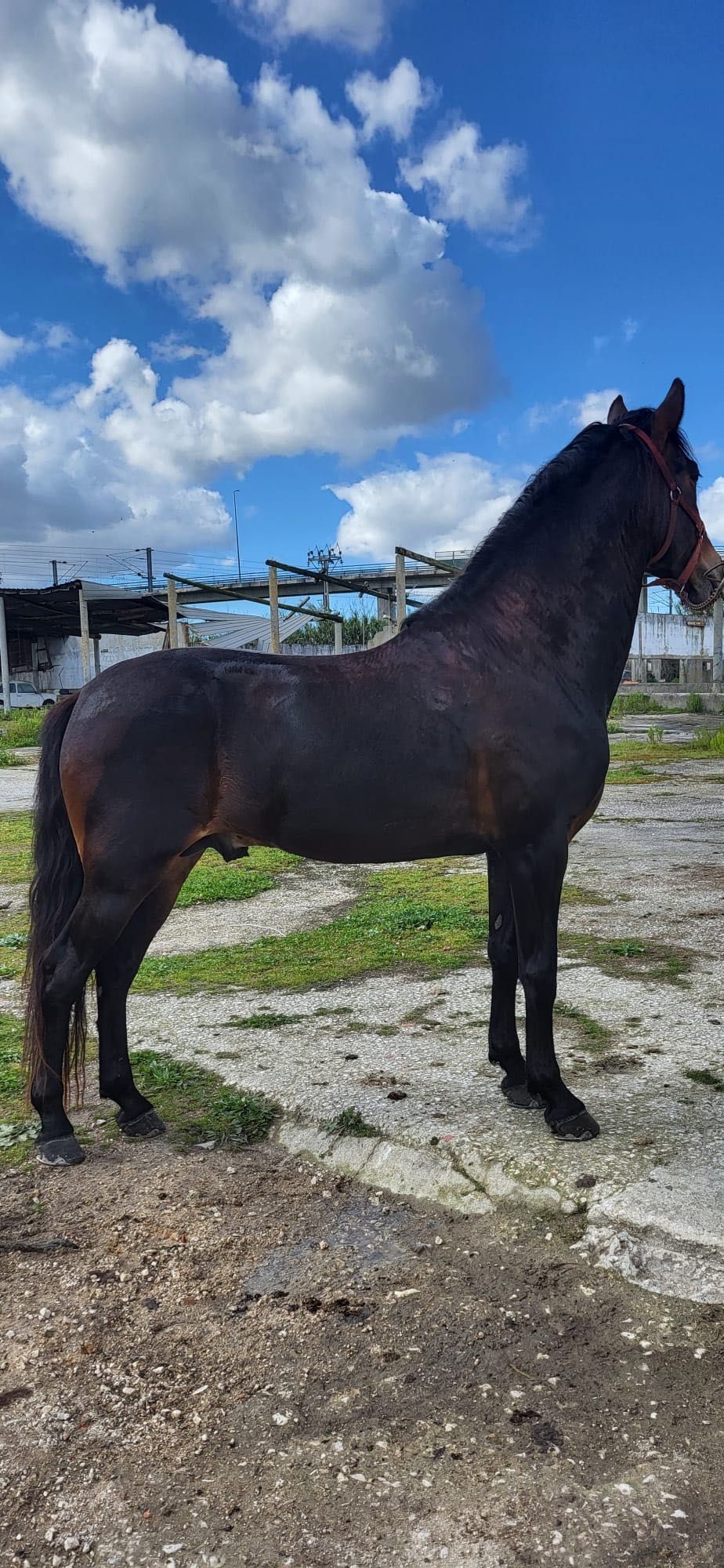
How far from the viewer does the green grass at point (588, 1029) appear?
12.6 ft

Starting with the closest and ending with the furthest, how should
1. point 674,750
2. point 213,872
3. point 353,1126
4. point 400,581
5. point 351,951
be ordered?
point 353,1126 → point 351,951 → point 213,872 → point 400,581 → point 674,750

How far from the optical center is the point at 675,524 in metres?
3.37

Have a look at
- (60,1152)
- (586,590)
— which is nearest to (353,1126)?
(60,1152)

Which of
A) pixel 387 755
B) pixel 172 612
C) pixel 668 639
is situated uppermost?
pixel 668 639

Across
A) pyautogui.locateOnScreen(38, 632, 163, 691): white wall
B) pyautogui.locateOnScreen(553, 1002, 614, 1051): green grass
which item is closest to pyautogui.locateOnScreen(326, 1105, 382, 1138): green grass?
pyautogui.locateOnScreen(553, 1002, 614, 1051): green grass

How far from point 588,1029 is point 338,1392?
2330mm

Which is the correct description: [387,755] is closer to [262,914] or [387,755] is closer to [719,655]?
[262,914]

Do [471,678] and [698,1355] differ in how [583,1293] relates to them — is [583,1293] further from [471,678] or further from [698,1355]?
[471,678]

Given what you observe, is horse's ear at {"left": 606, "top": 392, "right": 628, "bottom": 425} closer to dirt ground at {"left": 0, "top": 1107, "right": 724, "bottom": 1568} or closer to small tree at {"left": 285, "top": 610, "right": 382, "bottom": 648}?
dirt ground at {"left": 0, "top": 1107, "right": 724, "bottom": 1568}

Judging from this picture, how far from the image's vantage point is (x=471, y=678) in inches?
121

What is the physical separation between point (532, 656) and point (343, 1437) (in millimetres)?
2310

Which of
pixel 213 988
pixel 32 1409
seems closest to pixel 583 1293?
pixel 32 1409

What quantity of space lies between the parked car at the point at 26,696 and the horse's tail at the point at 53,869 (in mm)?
35202

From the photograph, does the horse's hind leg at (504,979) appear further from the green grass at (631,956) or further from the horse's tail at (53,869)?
the horse's tail at (53,869)
